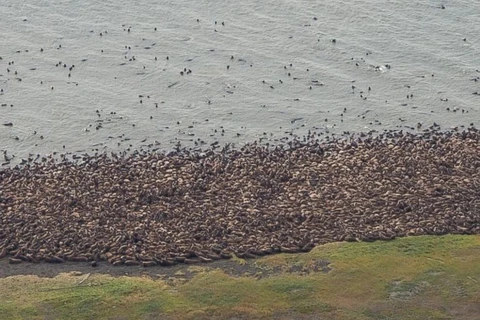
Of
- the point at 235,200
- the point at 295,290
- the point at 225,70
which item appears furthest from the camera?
the point at 225,70

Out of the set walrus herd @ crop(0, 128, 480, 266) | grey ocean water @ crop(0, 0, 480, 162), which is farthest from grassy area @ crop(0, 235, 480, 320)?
grey ocean water @ crop(0, 0, 480, 162)

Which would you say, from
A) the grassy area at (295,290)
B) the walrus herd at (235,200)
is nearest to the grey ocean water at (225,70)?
the walrus herd at (235,200)

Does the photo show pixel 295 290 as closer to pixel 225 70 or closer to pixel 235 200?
pixel 235 200

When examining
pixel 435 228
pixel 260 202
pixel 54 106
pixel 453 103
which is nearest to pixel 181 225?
pixel 260 202

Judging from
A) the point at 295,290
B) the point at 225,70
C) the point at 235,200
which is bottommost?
the point at 295,290

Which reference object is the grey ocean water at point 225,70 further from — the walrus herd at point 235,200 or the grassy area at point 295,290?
the grassy area at point 295,290

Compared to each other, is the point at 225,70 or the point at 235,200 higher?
the point at 225,70

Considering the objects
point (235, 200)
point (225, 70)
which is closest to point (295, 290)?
point (235, 200)

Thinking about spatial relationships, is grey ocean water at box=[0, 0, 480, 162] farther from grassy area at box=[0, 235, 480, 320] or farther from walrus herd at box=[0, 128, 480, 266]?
grassy area at box=[0, 235, 480, 320]
